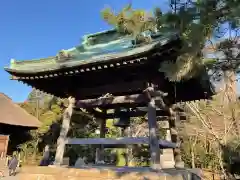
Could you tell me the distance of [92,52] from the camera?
6.66 m

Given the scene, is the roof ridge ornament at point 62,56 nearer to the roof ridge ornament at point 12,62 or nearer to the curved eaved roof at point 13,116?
the roof ridge ornament at point 12,62

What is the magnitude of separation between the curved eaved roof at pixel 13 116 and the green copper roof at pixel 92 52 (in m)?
7.51

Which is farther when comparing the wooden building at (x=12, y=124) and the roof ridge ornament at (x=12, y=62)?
the wooden building at (x=12, y=124)

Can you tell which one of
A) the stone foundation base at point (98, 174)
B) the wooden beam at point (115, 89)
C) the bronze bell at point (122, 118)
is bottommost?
the stone foundation base at point (98, 174)

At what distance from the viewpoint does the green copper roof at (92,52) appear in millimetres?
4809

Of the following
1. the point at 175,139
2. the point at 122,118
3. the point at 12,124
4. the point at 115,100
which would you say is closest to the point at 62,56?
the point at 115,100

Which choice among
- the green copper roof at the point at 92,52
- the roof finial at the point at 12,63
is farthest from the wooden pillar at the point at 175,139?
the roof finial at the point at 12,63

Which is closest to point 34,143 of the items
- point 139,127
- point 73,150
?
point 73,150

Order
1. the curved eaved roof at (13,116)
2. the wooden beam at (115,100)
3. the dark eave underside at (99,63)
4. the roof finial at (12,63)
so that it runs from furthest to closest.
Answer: the curved eaved roof at (13,116), the roof finial at (12,63), the wooden beam at (115,100), the dark eave underside at (99,63)

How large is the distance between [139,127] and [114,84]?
38.2 feet

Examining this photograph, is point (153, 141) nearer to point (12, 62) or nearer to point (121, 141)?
point (121, 141)

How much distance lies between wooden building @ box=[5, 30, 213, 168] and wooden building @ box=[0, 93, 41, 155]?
25.1 ft

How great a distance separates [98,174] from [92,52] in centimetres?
338

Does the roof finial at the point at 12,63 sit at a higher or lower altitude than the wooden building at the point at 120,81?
higher
